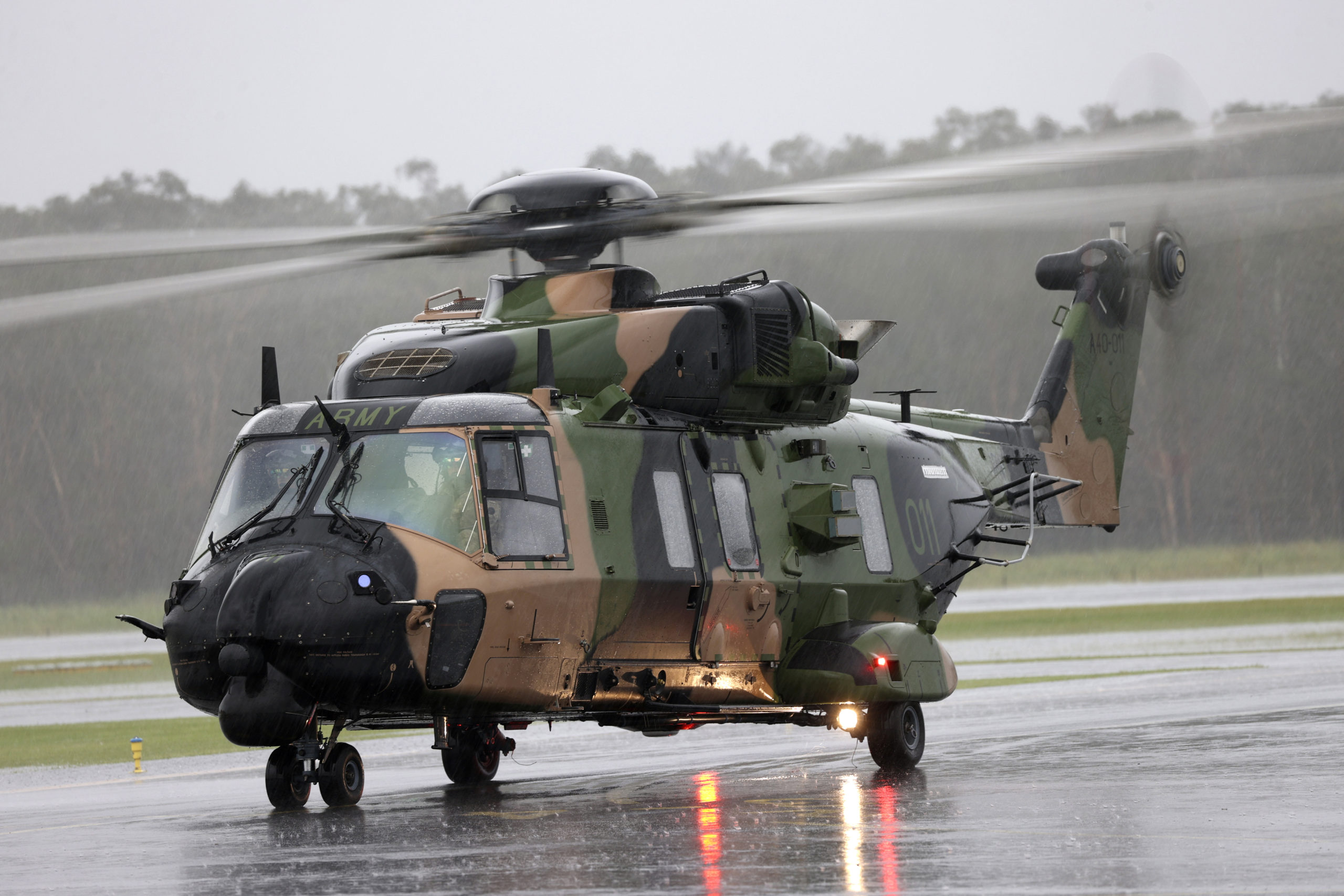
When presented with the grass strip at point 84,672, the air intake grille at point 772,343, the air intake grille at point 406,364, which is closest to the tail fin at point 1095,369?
the air intake grille at point 772,343

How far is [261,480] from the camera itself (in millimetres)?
12805

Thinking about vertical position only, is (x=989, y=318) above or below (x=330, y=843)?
below

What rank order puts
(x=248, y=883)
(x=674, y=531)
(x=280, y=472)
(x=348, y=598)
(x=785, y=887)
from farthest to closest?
(x=674, y=531) < (x=280, y=472) < (x=348, y=598) < (x=248, y=883) < (x=785, y=887)

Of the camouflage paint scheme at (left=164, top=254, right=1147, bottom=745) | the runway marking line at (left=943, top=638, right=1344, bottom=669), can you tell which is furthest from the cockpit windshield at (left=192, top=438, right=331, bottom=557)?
the runway marking line at (left=943, top=638, right=1344, bottom=669)

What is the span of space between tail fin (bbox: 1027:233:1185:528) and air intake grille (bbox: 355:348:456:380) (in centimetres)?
832

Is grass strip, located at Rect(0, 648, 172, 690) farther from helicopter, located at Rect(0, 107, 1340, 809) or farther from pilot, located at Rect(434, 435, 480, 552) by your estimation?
pilot, located at Rect(434, 435, 480, 552)

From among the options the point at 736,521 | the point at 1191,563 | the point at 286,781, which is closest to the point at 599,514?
the point at 736,521

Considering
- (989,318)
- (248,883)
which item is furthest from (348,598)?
(989,318)

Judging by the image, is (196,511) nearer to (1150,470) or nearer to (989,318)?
(989,318)

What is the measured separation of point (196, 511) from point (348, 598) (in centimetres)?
5658

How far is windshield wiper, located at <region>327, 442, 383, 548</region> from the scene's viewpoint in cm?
1191

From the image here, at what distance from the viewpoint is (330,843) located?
35.3 ft

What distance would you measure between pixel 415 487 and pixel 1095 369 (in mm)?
10685

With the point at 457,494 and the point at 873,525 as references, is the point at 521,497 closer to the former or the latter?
the point at 457,494
